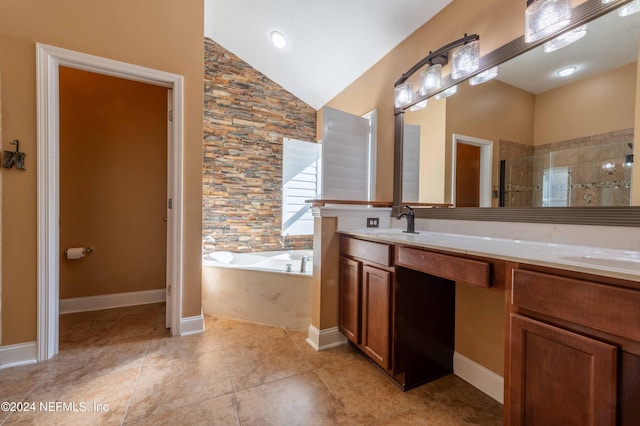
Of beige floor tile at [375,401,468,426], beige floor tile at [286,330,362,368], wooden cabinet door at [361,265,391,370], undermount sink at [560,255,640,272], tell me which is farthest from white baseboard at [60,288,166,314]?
undermount sink at [560,255,640,272]

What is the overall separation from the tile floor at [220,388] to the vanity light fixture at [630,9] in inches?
74.8

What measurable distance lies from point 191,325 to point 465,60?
2759 mm

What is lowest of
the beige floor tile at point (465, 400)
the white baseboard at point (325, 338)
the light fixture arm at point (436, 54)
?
the beige floor tile at point (465, 400)

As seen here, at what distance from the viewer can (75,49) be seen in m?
1.76

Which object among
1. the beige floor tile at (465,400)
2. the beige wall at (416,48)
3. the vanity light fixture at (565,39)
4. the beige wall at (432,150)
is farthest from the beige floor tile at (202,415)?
the vanity light fixture at (565,39)

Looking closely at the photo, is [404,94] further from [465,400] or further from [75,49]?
[75,49]

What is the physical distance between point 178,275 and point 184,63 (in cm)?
171

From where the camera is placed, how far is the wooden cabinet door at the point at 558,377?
0.69 meters

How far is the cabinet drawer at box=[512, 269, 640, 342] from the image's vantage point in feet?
2.14

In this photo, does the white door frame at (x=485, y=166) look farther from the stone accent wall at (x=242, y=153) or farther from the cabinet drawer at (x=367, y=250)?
the stone accent wall at (x=242, y=153)

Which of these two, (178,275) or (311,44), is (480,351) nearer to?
(178,275)

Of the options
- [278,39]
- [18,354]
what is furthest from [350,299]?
[278,39]

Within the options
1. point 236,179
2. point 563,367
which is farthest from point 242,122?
point 563,367

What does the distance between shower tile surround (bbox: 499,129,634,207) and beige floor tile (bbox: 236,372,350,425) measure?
1462 millimetres
